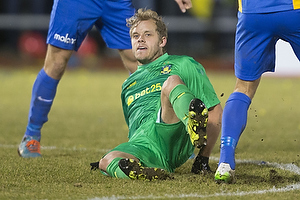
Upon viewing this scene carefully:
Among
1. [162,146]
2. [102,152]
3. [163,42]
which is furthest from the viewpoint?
[102,152]

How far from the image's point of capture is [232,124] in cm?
360

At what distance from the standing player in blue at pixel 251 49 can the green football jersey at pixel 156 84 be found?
40 cm

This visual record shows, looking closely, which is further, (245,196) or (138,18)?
(138,18)

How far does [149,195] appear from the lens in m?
3.18

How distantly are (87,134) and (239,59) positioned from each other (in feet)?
9.84

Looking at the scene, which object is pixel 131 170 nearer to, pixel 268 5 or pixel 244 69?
pixel 244 69

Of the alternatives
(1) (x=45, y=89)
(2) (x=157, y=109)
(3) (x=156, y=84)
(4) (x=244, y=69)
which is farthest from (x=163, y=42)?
(1) (x=45, y=89)

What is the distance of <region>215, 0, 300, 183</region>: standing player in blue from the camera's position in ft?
Answer: 11.4

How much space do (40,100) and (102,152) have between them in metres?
0.71

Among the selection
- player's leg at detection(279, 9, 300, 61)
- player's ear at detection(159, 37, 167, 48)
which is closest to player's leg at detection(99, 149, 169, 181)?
player's ear at detection(159, 37, 167, 48)

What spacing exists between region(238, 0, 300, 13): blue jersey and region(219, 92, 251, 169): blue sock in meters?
0.56

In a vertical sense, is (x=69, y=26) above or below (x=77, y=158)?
above

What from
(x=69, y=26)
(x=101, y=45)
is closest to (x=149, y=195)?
(x=69, y=26)

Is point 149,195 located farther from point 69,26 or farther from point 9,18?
point 9,18
